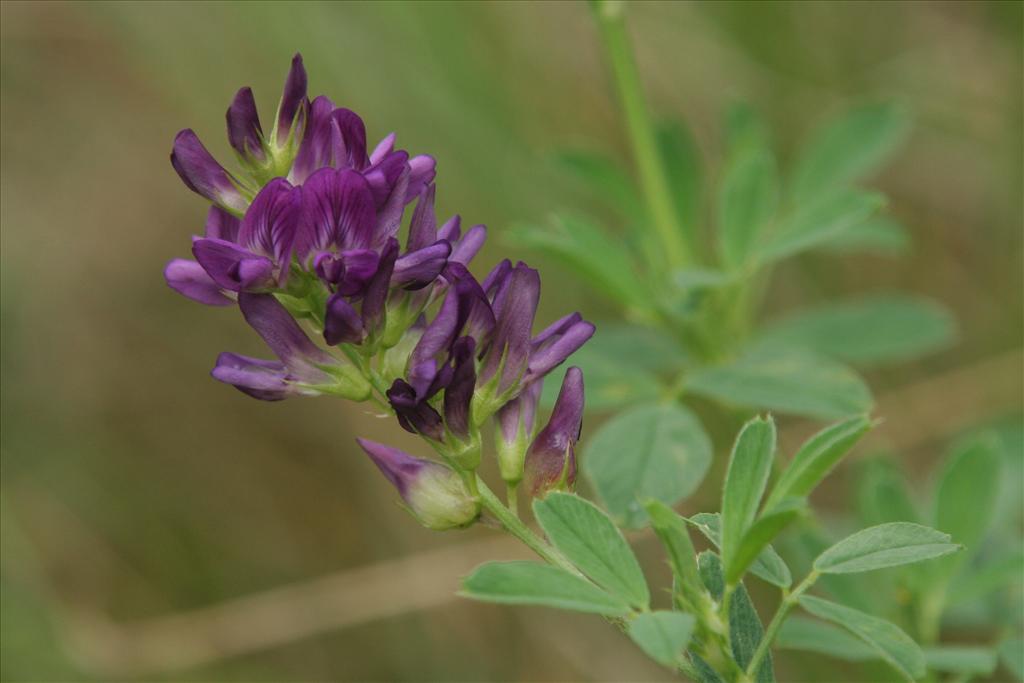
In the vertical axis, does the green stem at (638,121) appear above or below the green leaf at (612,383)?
above

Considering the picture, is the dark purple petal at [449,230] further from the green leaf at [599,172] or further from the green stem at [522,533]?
the green leaf at [599,172]

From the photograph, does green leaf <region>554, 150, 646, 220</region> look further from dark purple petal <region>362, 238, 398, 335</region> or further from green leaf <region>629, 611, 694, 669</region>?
green leaf <region>629, 611, 694, 669</region>

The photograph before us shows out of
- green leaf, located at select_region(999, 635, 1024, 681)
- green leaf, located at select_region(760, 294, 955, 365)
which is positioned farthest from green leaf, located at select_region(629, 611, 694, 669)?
green leaf, located at select_region(760, 294, 955, 365)

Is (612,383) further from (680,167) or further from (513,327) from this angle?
(513,327)

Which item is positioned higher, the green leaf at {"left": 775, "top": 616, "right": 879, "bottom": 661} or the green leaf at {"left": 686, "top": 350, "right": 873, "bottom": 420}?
the green leaf at {"left": 686, "top": 350, "right": 873, "bottom": 420}

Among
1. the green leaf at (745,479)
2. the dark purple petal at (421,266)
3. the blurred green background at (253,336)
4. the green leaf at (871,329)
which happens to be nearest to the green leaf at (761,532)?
the green leaf at (745,479)
